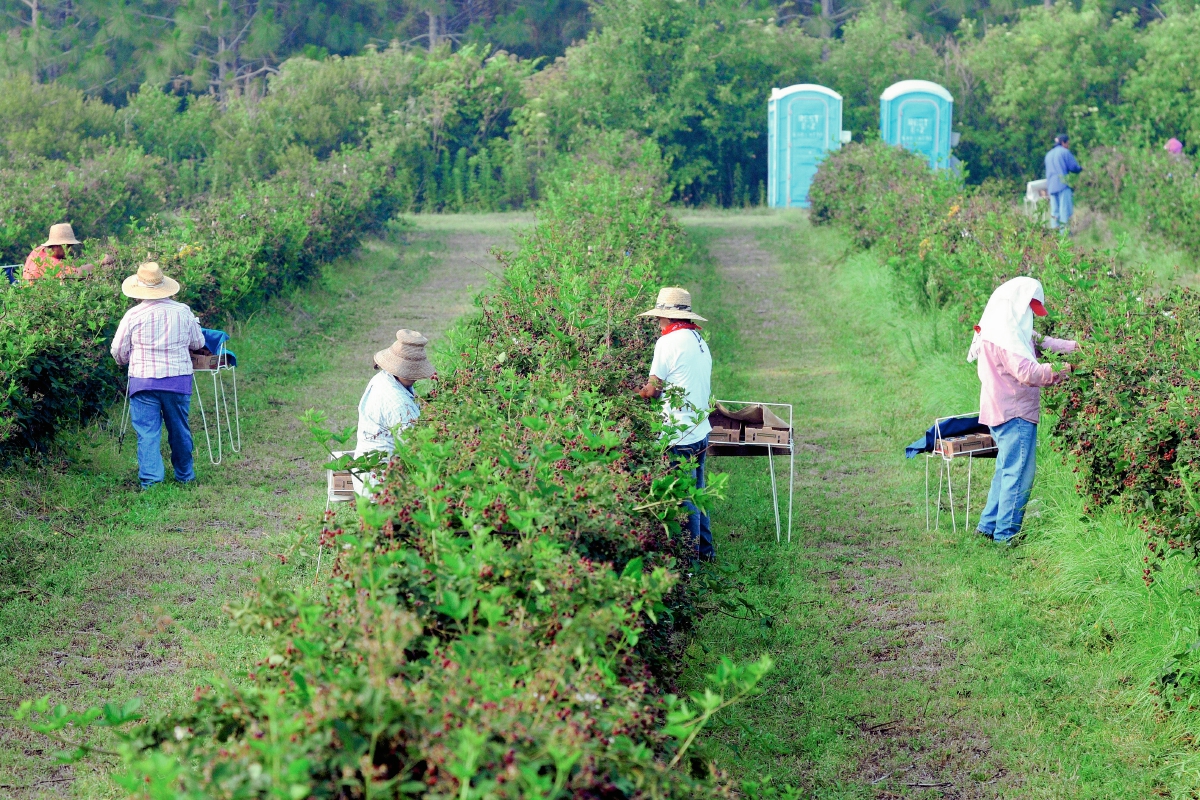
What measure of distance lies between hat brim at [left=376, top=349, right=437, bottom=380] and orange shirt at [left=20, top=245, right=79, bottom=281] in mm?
4233

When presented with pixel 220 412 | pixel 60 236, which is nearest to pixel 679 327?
pixel 220 412

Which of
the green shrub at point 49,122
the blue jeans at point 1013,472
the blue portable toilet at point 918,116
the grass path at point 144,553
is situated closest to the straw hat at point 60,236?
the grass path at point 144,553

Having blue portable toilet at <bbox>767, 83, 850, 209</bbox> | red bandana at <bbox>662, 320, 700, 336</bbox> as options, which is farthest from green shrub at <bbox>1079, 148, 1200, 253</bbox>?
red bandana at <bbox>662, 320, 700, 336</bbox>

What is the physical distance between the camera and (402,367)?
21.6 ft

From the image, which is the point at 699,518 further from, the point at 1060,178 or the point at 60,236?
the point at 1060,178

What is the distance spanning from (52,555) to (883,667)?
4.42 m

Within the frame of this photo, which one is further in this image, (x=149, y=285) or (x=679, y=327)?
(x=149, y=285)

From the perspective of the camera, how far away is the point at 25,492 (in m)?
7.80

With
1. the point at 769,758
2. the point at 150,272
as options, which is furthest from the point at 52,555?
the point at 769,758

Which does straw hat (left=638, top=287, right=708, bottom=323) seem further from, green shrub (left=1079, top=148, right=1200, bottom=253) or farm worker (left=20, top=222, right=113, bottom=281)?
green shrub (left=1079, top=148, right=1200, bottom=253)

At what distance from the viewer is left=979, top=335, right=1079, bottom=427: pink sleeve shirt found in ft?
22.9

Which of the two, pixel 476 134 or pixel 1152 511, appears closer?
pixel 1152 511

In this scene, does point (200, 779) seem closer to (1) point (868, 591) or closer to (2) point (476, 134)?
(1) point (868, 591)

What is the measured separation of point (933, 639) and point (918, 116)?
19.8 metres
